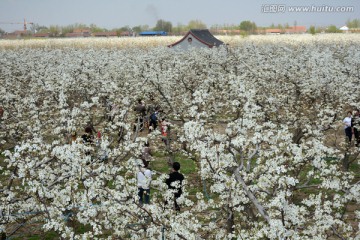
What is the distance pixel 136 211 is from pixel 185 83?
15.9 m

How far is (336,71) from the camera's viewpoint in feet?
64.4

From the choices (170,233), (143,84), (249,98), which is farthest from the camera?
(143,84)

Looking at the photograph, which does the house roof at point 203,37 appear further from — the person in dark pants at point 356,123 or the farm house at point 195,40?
the person in dark pants at point 356,123

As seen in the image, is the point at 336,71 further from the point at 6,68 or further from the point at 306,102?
the point at 6,68

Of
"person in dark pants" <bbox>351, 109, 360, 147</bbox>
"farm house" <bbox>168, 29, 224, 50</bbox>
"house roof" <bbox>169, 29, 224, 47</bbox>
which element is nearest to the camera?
"person in dark pants" <bbox>351, 109, 360, 147</bbox>

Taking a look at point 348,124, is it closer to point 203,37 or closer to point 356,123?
point 356,123

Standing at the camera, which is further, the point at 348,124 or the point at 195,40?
the point at 195,40

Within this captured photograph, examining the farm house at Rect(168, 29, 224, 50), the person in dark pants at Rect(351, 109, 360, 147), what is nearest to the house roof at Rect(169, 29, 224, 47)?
the farm house at Rect(168, 29, 224, 50)

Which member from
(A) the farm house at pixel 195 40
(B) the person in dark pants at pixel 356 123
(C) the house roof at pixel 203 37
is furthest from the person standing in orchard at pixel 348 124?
(A) the farm house at pixel 195 40

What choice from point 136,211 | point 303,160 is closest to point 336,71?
point 303,160

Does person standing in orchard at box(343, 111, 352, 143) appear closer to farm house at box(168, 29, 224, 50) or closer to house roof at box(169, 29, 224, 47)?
house roof at box(169, 29, 224, 47)

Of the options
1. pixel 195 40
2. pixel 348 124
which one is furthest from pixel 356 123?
pixel 195 40

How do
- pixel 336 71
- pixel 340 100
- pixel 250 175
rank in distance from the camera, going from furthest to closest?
pixel 336 71 < pixel 340 100 < pixel 250 175

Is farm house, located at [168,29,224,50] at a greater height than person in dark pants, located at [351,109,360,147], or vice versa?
farm house, located at [168,29,224,50]
